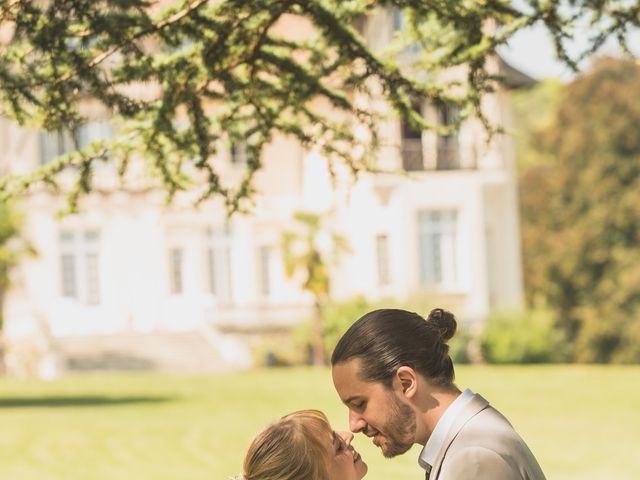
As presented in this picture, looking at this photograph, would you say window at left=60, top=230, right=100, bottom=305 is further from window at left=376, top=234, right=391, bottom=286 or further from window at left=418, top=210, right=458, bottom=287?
window at left=418, top=210, right=458, bottom=287

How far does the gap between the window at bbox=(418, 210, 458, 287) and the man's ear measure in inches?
1442

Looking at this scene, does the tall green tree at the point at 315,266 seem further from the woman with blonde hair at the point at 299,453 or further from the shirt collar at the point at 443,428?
the shirt collar at the point at 443,428

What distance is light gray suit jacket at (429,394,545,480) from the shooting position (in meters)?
3.49

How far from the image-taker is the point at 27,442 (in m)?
21.4

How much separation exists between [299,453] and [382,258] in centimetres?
3706

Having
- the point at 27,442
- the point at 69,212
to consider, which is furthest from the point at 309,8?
the point at 27,442

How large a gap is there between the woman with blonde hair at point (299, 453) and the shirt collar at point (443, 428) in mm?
413

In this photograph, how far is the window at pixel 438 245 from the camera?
4025cm

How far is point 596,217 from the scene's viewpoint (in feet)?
153

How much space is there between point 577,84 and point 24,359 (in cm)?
2100

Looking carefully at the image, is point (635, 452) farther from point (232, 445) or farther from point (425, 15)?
point (425, 15)

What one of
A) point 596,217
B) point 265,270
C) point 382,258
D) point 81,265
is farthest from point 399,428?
point 596,217

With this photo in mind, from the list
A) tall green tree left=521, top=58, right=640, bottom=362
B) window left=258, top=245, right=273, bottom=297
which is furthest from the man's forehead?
tall green tree left=521, top=58, right=640, bottom=362

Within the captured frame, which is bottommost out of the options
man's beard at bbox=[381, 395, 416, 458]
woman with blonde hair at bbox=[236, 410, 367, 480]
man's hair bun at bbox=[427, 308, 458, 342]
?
woman with blonde hair at bbox=[236, 410, 367, 480]
